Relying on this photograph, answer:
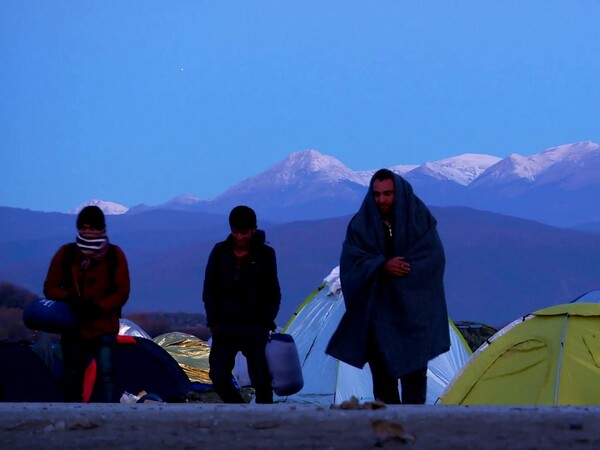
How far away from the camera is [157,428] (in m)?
4.14

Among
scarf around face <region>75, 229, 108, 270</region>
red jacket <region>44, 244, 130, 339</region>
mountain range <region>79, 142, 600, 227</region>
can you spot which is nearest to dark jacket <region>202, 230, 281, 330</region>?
red jacket <region>44, 244, 130, 339</region>

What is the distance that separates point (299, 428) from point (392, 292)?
249 cm

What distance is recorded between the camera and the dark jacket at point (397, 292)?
6445 millimetres

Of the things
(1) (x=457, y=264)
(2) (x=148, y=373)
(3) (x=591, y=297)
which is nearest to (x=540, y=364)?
(2) (x=148, y=373)

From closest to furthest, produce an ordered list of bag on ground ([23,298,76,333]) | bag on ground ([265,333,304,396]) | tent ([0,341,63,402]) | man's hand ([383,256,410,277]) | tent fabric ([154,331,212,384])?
1. man's hand ([383,256,410,277])
2. bag on ground ([23,298,76,333])
3. bag on ground ([265,333,304,396])
4. tent ([0,341,63,402])
5. tent fabric ([154,331,212,384])

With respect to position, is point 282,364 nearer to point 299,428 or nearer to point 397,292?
point 397,292

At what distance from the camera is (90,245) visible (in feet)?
22.8

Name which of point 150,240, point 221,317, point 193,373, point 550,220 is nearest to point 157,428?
point 221,317

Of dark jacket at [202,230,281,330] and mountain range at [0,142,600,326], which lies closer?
dark jacket at [202,230,281,330]

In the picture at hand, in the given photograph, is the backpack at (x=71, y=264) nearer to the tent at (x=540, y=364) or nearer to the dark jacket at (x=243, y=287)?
the dark jacket at (x=243, y=287)

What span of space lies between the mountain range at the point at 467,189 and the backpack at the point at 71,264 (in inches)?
Answer: 2889

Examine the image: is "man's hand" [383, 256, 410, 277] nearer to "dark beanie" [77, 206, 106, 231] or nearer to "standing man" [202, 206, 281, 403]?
"standing man" [202, 206, 281, 403]

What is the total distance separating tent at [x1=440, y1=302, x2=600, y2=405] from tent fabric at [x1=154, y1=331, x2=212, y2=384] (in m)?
6.56

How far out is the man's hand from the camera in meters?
6.38
